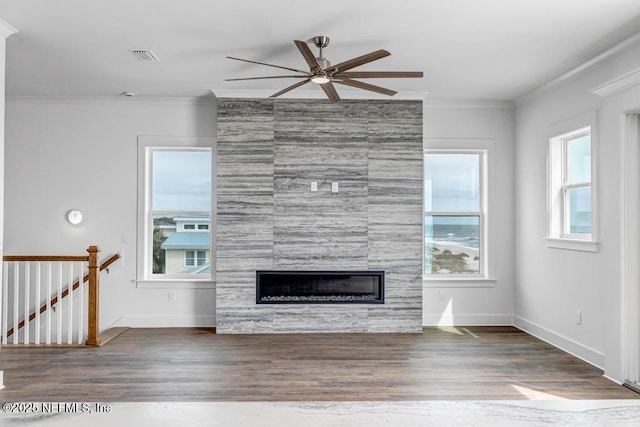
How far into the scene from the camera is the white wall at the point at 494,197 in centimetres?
589

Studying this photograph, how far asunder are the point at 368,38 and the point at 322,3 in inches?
28.8

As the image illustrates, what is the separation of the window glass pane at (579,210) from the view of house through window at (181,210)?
153 inches

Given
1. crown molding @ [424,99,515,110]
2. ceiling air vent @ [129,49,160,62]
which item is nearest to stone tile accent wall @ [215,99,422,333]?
crown molding @ [424,99,515,110]

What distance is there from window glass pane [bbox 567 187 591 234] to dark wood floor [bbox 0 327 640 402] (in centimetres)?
118

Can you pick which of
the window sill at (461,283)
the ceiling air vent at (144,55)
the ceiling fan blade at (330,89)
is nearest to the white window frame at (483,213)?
the window sill at (461,283)

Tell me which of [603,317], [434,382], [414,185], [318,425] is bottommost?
[434,382]

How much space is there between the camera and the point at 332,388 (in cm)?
360

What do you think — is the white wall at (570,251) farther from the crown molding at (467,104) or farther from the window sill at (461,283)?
the window sill at (461,283)

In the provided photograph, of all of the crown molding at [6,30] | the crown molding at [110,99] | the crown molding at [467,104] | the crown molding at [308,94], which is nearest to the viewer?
the crown molding at [6,30]

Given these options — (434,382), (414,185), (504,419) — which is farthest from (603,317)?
(504,419)

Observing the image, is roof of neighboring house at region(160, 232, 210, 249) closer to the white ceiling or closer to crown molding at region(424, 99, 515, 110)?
the white ceiling

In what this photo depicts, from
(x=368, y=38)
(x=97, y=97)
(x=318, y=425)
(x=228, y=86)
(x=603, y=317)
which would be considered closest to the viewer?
(x=318, y=425)

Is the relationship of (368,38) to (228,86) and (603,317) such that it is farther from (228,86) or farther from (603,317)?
(603,317)

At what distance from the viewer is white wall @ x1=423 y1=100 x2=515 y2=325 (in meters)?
5.89
